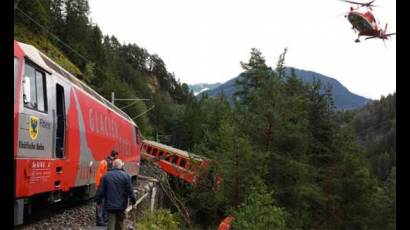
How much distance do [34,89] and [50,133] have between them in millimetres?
1018

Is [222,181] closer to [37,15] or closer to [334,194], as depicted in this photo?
[334,194]

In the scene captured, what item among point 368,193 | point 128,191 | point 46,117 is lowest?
point 368,193

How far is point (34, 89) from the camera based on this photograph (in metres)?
9.59

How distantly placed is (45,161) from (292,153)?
1890 centimetres

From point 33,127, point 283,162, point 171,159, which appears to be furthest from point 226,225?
point 171,159

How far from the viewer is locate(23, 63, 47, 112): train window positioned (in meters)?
9.07

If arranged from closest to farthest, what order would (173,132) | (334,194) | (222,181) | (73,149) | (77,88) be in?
(73,149) < (77,88) < (222,181) < (334,194) < (173,132)

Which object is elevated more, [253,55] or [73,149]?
[253,55]

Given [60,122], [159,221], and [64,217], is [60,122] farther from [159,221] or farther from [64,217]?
[159,221]

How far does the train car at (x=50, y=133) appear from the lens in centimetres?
855

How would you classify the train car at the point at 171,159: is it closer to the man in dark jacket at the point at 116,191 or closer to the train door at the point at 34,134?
the train door at the point at 34,134

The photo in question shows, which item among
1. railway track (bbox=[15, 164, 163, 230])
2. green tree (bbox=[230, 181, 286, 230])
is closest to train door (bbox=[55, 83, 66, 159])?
railway track (bbox=[15, 164, 163, 230])

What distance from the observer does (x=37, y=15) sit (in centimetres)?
5600

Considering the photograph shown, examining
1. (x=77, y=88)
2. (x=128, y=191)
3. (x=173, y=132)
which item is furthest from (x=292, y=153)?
(x=173, y=132)
